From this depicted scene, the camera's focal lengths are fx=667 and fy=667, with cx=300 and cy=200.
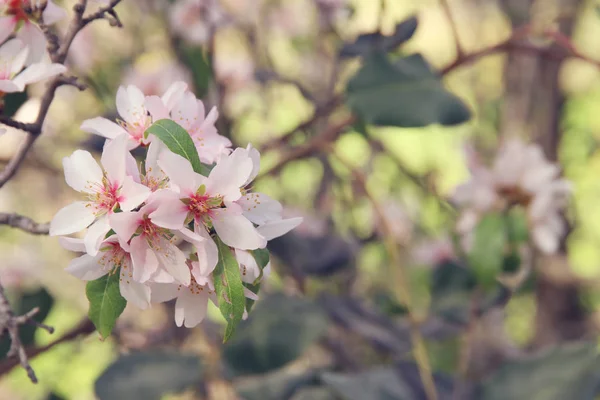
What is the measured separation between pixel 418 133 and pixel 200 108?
2.19 meters

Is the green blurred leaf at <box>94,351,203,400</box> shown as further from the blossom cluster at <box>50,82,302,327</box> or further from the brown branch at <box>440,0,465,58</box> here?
the brown branch at <box>440,0,465,58</box>

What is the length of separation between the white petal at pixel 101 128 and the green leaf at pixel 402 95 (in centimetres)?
37

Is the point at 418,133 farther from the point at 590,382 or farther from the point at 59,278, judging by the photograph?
the point at 590,382

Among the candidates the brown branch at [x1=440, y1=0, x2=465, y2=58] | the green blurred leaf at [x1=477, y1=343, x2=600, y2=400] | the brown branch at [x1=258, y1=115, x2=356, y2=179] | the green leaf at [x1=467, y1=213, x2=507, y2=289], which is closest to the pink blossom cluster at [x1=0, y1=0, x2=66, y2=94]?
the brown branch at [x1=258, y1=115, x2=356, y2=179]

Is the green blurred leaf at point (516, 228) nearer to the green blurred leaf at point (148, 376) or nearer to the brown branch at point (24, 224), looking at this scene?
the green blurred leaf at point (148, 376)

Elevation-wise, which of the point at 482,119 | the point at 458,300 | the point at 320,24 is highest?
the point at 320,24

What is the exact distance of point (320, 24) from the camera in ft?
4.86

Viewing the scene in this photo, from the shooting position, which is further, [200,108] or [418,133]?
[418,133]

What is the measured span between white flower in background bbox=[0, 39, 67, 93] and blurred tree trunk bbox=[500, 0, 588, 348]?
1.24m

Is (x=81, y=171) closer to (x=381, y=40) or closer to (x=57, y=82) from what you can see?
(x=57, y=82)

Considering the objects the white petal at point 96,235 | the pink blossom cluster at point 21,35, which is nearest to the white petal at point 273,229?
the white petal at point 96,235

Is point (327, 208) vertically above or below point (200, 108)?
below

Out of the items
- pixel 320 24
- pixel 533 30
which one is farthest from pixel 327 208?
pixel 533 30

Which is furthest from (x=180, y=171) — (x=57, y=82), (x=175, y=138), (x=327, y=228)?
(x=327, y=228)
